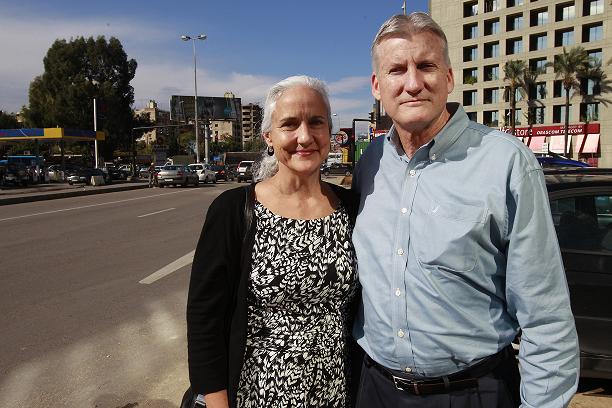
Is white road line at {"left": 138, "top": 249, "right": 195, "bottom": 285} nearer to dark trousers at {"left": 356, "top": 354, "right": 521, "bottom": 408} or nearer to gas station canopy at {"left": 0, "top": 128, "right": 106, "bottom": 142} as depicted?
dark trousers at {"left": 356, "top": 354, "right": 521, "bottom": 408}

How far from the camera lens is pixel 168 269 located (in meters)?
7.48

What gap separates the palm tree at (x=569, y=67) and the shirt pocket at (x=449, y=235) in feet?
179

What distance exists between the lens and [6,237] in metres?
10.4

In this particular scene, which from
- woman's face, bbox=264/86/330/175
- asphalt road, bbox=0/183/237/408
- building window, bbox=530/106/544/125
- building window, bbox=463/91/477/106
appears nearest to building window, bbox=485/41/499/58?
building window, bbox=463/91/477/106

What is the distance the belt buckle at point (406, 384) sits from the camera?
1.67 meters

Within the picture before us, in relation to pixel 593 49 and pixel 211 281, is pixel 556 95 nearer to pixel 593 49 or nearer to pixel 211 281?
pixel 593 49

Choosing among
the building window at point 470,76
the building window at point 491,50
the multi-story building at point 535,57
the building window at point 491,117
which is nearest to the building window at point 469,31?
the multi-story building at point 535,57

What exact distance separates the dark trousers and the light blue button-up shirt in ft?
0.26

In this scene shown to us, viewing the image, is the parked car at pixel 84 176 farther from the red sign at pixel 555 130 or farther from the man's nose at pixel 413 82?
the red sign at pixel 555 130

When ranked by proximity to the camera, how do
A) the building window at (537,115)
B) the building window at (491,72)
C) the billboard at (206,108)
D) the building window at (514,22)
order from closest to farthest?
the building window at (537,115) → the building window at (514,22) → the building window at (491,72) → the billboard at (206,108)

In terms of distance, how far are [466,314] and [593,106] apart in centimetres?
5870

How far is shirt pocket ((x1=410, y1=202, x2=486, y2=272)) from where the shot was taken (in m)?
1.58

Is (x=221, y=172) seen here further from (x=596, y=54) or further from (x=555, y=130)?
(x=596, y=54)

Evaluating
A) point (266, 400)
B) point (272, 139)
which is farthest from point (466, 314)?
point (272, 139)
